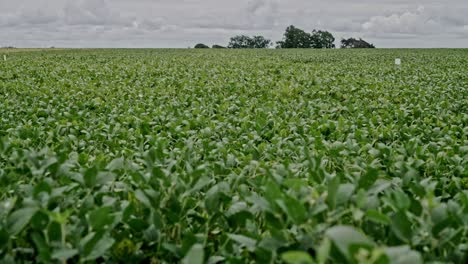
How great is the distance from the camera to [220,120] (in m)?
4.78

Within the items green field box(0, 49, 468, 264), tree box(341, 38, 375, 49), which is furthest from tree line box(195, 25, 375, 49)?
green field box(0, 49, 468, 264)

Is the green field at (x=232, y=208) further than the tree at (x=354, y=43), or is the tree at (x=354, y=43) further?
the tree at (x=354, y=43)

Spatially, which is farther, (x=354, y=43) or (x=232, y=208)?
(x=354, y=43)

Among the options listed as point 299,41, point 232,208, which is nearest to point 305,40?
point 299,41

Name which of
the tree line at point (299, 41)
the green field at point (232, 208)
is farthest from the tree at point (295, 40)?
the green field at point (232, 208)

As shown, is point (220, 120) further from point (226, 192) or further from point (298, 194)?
point (298, 194)

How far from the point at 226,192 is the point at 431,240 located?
2.56 feet

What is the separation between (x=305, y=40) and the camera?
212 feet

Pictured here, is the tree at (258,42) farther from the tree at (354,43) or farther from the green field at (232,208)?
the green field at (232,208)

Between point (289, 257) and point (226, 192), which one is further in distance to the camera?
point (226, 192)

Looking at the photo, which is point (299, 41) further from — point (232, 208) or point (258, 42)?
point (232, 208)

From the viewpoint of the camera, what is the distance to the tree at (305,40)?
64.1 metres

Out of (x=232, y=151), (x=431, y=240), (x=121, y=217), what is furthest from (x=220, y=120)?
(x=431, y=240)

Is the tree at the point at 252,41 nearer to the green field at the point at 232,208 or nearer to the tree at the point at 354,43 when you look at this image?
the tree at the point at 354,43
